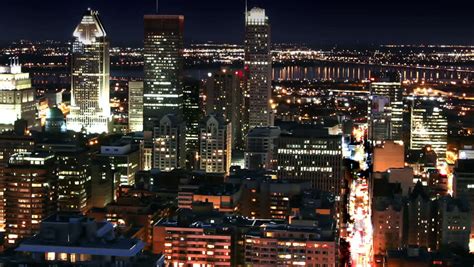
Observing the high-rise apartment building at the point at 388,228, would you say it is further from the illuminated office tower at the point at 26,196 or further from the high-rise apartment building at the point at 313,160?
the illuminated office tower at the point at 26,196

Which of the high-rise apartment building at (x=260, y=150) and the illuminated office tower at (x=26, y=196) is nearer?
the illuminated office tower at (x=26, y=196)

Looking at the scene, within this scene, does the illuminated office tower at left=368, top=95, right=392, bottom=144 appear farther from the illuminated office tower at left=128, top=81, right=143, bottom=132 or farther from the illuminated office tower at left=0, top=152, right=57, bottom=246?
the illuminated office tower at left=0, top=152, right=57, bottom=246

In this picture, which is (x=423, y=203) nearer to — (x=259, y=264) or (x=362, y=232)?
(x=362, y=232)

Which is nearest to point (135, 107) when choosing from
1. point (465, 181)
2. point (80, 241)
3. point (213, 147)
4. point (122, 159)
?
point (213, 147)

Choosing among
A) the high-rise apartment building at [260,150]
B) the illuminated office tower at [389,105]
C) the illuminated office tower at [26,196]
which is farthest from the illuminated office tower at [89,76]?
the illuminated office tower at [26,196]

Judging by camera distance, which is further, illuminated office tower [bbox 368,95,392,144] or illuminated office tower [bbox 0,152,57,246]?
illuminated office tower [bbox 368,95,392,144]

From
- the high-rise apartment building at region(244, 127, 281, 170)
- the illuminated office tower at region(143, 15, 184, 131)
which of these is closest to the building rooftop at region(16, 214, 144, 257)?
the high-rise apartment building at region(244, 127, 281, 170)
